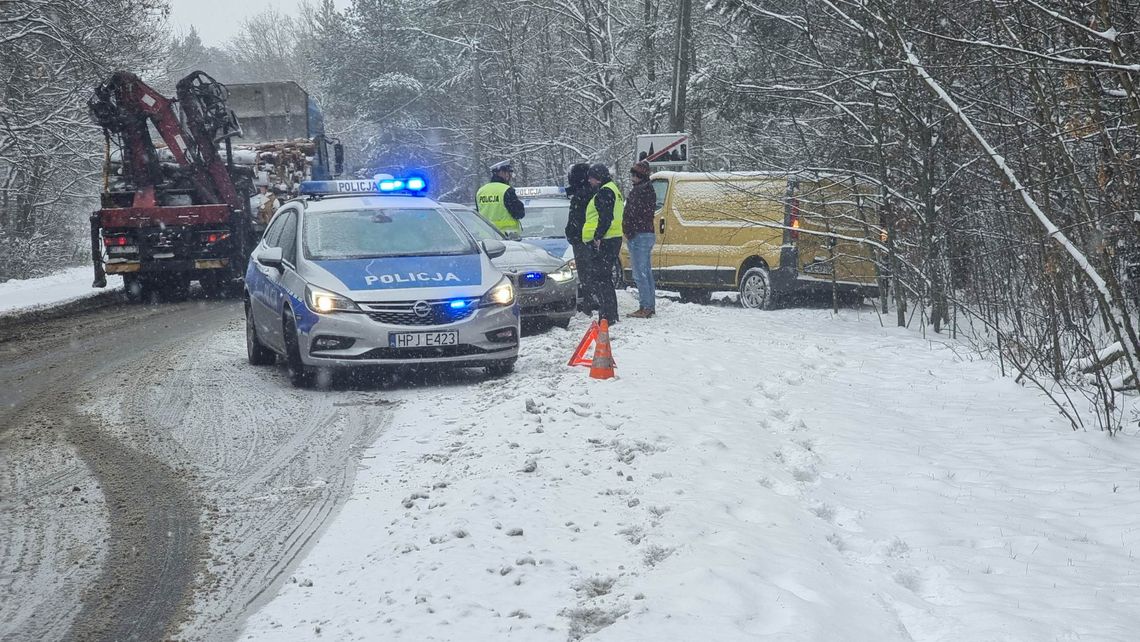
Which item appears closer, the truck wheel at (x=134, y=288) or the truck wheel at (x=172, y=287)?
the truck wheel at (x=134, y=288)

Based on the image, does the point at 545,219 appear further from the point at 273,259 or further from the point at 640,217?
the point at 273,259

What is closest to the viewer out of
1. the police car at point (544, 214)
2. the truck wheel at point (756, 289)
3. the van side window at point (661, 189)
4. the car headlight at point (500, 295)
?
the car headlight at point (500, 295)

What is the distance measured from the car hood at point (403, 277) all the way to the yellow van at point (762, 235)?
5.39m

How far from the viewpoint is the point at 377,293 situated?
32.2 ft

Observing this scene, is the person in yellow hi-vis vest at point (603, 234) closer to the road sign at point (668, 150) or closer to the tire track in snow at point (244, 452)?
the tire track in snow at point (244, 452)

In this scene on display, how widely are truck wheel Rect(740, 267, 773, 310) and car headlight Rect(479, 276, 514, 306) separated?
7.39 metres

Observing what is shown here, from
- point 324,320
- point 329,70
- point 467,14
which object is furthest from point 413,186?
point 329,70

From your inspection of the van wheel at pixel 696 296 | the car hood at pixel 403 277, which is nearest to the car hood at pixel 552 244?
the van wheel at pixel 696 296

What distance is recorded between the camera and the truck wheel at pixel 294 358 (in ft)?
32.6

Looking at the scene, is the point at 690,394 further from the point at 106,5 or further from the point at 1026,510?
the point at 106,5

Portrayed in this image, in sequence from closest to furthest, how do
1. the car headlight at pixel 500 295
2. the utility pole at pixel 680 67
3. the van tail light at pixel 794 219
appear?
the car headlight at pixel 500 295
the van tail light at pixel 794 219
the utility pole at pixel 680 67

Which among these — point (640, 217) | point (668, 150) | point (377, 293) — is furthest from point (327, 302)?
point (668, 150)

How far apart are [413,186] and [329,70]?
5207 centimetres

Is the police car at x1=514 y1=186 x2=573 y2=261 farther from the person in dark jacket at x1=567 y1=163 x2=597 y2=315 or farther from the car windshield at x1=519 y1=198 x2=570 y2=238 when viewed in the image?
the person in dark jacket at x1=567 y1=163 x2=597 y2=315
